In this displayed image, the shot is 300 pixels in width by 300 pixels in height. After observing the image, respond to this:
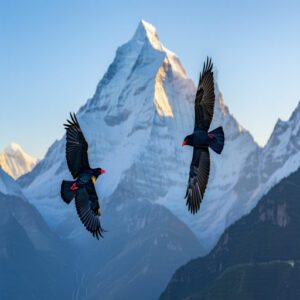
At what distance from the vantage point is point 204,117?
62.5m

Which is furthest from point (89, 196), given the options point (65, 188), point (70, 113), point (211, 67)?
point (211, 67)

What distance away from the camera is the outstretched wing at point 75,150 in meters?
65.1

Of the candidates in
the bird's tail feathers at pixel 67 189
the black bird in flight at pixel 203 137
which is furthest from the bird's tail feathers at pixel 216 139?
the bird's tail feathers at pixel 67 189

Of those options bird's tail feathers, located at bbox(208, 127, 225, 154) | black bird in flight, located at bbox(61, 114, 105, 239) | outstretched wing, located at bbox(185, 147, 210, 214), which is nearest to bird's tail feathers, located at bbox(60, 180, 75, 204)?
black bird in flight, located at bbox(61, 114, 105, 239)

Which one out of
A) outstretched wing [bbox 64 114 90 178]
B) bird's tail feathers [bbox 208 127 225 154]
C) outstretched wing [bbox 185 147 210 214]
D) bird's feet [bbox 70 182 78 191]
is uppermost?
outstretched wing [bbox 64 114 90 178]

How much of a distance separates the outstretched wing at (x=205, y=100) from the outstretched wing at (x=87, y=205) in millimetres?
7865

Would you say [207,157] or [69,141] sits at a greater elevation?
[69,141]

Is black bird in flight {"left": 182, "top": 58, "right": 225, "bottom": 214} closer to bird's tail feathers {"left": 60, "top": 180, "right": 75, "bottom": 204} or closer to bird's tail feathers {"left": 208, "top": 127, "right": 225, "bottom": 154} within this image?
bird's tail feathers {"left": 208, "top": 127, "right": 225, "bottom": 154}

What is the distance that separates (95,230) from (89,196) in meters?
5.06

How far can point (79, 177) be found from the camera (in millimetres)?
64938

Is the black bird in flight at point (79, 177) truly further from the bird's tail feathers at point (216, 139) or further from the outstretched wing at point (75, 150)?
the bird's tail feathers at point (216, 139)

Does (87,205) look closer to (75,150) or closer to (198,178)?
(75,150)

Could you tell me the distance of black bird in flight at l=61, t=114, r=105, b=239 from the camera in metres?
64.8

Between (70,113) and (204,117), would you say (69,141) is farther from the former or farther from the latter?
(204,117)
